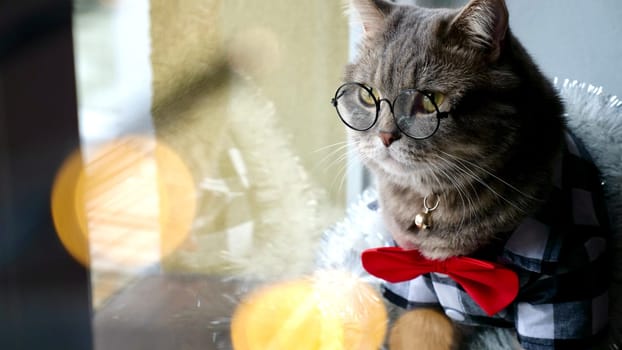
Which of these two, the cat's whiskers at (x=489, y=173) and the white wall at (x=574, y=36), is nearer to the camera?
the cat's whiskers at (x=489, y=173)

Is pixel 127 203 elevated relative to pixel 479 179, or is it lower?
lower

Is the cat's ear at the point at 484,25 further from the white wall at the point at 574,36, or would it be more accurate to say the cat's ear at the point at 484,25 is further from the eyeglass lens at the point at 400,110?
the white wall at the point at 574,36

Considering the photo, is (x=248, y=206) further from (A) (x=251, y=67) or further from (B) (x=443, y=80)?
(B) (x=443, y=80)

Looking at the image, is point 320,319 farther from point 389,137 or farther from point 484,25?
point 484,25

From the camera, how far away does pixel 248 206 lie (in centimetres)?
115

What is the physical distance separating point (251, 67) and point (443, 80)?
49cm

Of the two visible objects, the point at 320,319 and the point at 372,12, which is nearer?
the point at 372,12

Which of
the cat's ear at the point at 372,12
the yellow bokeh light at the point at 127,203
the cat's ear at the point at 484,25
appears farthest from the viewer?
the yellow bokeh light at the point at 127,203

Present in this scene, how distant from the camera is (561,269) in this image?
694 mm

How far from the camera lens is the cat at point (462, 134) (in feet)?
2.17

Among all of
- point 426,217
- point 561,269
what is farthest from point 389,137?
point 561,269

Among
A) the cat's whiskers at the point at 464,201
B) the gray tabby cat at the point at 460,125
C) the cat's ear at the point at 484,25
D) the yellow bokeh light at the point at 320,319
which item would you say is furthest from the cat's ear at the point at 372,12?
the yellow bokeh light at the point at 320,319

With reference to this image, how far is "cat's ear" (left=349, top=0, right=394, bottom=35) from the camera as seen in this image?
74 centimetres

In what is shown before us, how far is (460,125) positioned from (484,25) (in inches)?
4.3
